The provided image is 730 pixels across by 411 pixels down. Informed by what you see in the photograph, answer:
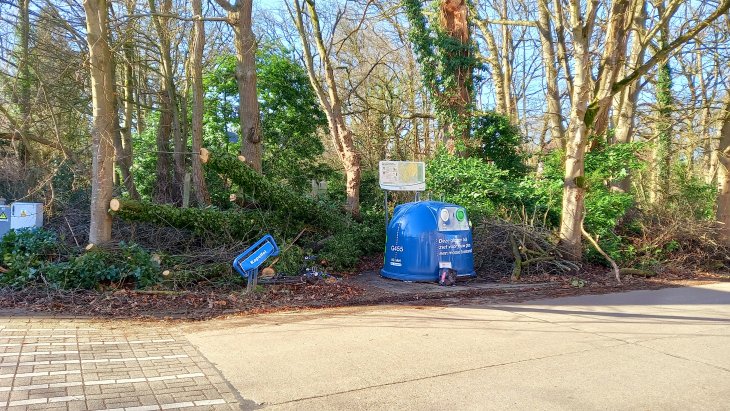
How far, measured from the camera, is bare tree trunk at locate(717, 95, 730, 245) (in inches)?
579

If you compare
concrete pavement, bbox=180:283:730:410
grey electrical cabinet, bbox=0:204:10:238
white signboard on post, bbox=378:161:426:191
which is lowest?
concrete pavement, bbox=180:283:730:410

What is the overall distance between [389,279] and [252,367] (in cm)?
630

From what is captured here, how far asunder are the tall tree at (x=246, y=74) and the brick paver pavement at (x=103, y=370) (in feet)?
22.1

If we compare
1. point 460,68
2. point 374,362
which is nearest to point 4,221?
point 374,362

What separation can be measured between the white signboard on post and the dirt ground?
2.10 m

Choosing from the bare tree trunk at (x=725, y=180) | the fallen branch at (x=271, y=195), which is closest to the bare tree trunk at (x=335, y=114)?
the fallen branch at (x=271, y=195)

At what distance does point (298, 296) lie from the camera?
9078 millimetres

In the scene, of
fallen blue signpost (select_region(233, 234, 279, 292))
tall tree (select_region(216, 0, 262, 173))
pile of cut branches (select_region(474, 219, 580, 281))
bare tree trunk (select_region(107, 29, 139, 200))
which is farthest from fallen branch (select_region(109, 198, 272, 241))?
pile of cut branches (select_region(474, 219, 580, 281))

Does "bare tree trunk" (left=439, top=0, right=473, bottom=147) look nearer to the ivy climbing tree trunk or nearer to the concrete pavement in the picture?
the ivy climbing tree trunk

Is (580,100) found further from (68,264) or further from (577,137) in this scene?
(68,264)

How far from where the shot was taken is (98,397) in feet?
14.1

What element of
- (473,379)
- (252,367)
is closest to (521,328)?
(473,379)

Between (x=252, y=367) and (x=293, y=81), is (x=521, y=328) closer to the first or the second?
(x=252, y=367)

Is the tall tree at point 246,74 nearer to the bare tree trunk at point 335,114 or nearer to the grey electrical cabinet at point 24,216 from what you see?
the bare tree trunk at point 335,114
